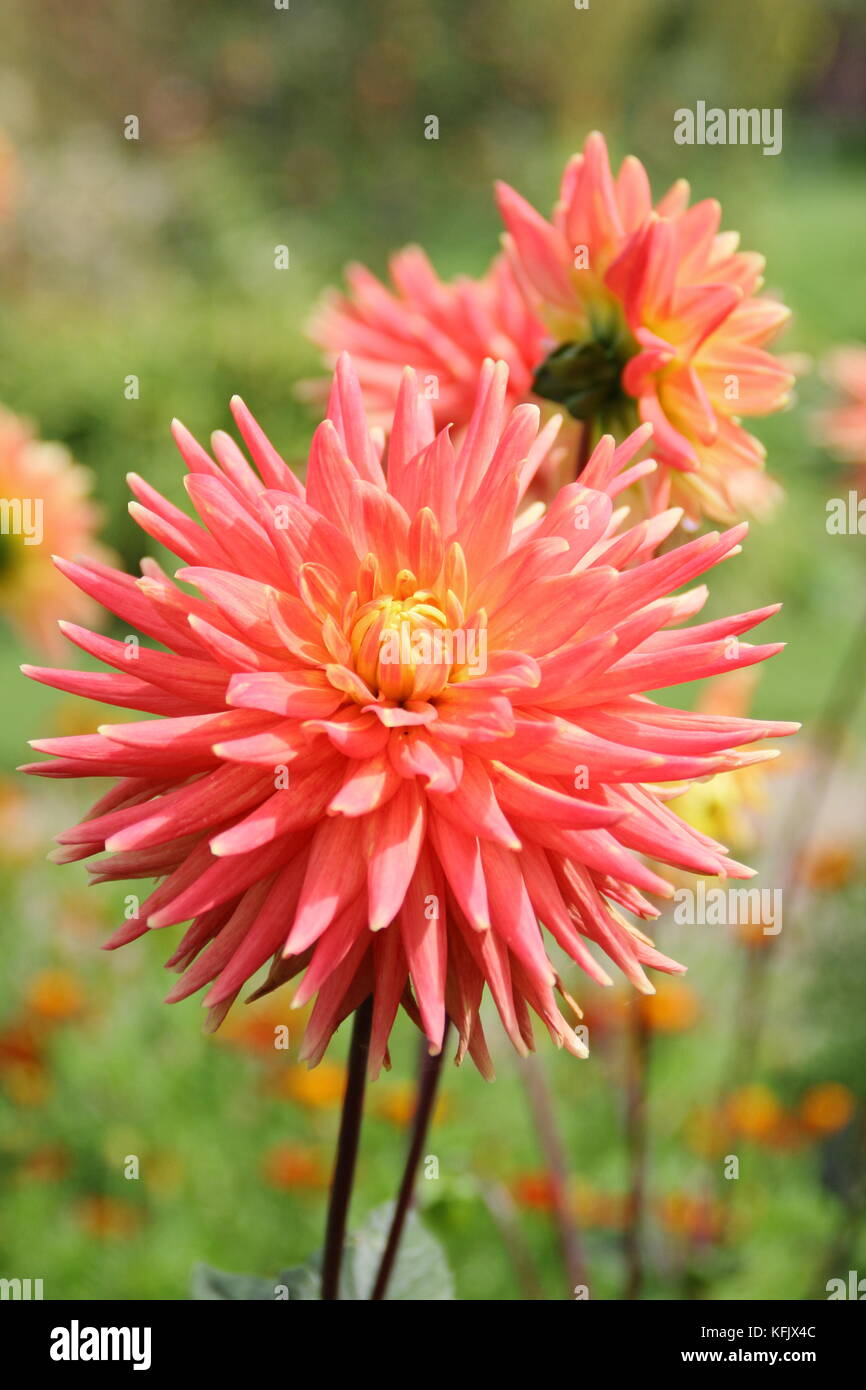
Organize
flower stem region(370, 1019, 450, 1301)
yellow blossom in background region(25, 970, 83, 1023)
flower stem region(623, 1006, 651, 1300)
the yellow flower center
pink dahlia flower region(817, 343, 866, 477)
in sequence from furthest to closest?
1. yellow blossom in background region(25, 970, 83, 1023)
2. pink dahlia flower region(817, 343, 866, 477)
3. flower stem region(623, 1006, 651, 1300)
4. flower stem region(370, 1019, 450, 1301)
5. the yellow flower center

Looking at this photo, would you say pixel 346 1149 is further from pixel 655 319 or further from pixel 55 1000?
pixel 55 1000

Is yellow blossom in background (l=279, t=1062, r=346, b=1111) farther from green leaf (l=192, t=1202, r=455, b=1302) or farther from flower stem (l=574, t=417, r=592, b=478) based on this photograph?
flower stem (l=574, t=417, r=592, b=478)

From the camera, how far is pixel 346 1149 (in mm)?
1053

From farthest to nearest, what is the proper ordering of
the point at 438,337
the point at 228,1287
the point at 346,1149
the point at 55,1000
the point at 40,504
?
the point at 55,1000 → the point at 40,504 → the point at 438,337 → the point at 228,1287 → the point at 346,1149

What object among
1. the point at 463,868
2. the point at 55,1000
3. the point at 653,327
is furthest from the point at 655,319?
the point at 55,1000

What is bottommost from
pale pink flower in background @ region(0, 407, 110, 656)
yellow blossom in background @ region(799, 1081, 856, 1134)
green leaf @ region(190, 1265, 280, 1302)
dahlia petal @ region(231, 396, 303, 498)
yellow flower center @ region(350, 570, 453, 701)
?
yellow blossom in background @ region(799, 1081, 856, 1134)

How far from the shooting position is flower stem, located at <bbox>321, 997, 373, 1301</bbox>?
1.03 meters

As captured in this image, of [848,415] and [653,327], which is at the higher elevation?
[848,415]

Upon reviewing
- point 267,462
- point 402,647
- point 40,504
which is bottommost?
point 402,647

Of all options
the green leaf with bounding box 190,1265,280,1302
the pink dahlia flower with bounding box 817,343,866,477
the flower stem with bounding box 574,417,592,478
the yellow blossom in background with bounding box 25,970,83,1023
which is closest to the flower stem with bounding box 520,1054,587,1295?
the green leaf with bounding box 190,1265,280,1302

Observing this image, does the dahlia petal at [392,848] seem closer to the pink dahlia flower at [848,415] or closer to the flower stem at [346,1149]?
the flower stem at [346,1149]

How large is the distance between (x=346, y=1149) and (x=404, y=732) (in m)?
0.33

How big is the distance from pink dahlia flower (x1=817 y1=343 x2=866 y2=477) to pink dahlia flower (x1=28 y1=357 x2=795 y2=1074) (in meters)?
1.45
